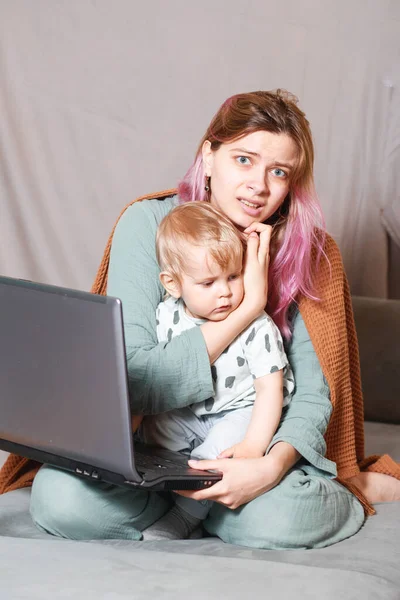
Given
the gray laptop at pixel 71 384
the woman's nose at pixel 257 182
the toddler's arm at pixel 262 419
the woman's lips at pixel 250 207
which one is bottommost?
the toddler's arm at pixel 262 419

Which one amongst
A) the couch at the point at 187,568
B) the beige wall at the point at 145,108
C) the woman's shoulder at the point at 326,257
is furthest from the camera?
the beige wall at the point at 145,108

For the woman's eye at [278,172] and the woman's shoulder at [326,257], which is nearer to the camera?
the woman's eye at [278,172]

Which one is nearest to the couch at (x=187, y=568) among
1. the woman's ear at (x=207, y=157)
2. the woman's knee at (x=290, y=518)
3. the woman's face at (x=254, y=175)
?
the woman's knee at (x=290, y=518)

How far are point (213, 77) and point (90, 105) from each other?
415 millimetres

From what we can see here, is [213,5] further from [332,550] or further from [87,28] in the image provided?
[332,550]

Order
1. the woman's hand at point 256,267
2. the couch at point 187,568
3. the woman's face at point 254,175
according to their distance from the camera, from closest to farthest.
A: the couch at point 187,568 < the woman's hand at point 256,267 < the woman's face at point 254,175

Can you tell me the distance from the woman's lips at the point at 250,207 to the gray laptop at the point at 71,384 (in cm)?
53

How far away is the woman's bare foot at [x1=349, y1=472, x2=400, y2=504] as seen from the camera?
5.85 ft

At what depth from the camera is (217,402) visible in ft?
5.02

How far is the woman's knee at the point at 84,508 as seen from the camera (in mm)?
1387

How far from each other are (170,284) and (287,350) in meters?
0.31

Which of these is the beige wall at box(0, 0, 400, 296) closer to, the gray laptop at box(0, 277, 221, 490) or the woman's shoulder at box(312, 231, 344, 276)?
the woman's shoulder at box(312, 231, 344, 276)

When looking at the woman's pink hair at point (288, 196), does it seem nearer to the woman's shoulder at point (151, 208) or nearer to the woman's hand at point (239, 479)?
the woman's shoulder at point (151, 208)

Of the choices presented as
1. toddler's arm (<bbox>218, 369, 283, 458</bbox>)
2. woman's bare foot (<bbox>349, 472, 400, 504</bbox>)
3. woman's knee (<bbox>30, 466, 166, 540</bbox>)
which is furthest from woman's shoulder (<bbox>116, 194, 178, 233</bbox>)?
woman's bare foot (<bbox>349, 472, 400, 504</bbox>)
